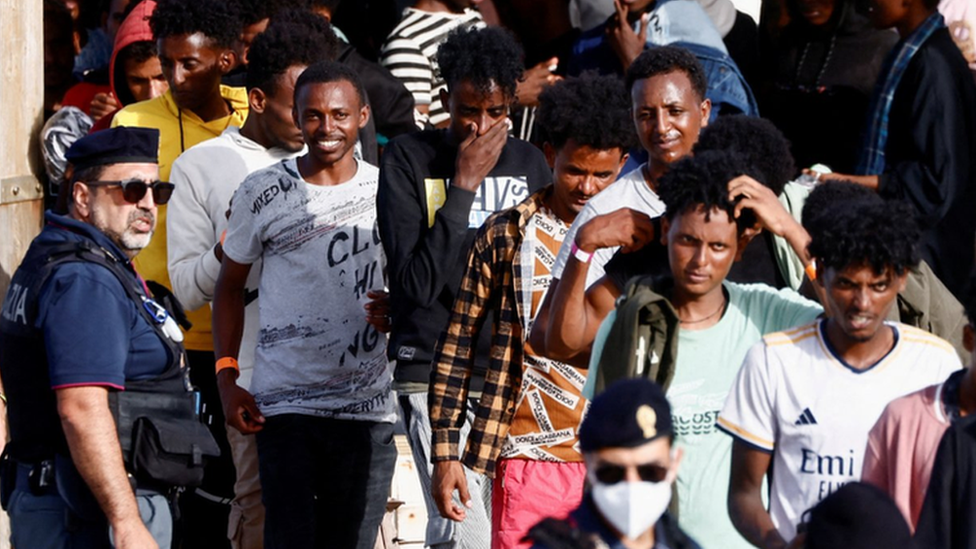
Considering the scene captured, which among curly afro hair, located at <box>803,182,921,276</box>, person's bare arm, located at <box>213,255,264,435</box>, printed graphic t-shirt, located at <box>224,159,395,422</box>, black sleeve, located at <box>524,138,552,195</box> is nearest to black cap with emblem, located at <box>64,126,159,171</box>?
printed graphic t-shirt, located at <box>224,159,395,422</box>

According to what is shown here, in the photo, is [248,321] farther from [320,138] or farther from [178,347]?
[178,347]

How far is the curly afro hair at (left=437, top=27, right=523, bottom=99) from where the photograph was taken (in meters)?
6.57

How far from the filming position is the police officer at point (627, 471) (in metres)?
3.78

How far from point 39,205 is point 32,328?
128 inches

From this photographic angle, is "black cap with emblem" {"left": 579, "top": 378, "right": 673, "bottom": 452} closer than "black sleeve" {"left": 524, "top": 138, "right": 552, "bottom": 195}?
Yes

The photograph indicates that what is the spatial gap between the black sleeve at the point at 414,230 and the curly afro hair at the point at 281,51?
36.0 inches

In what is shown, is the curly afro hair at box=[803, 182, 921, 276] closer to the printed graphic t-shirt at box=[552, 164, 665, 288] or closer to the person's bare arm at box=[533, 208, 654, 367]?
the person's bare arm at box=[533, 208, 654, 367]

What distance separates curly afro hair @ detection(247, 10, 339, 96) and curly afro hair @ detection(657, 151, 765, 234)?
281 cm

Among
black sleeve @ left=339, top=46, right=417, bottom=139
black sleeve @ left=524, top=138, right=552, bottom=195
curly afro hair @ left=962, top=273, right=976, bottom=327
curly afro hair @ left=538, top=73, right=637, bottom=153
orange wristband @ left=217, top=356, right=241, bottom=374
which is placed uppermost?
black sleeve @ left=339, top=46, right=417, bottom=139

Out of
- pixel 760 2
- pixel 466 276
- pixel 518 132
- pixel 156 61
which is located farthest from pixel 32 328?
pixel 760 2

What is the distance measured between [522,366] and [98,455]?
5.14 feet

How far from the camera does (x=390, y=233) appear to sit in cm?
652

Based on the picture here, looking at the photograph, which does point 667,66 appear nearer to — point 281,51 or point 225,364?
point 281,51

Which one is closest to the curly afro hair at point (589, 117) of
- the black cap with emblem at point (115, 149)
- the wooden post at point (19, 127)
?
the black cap with emblem at point (115, 149)
